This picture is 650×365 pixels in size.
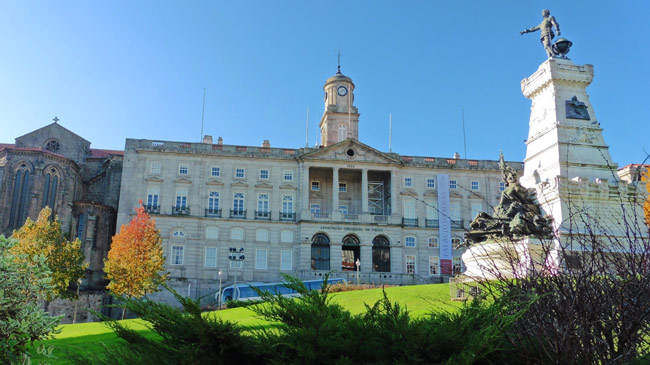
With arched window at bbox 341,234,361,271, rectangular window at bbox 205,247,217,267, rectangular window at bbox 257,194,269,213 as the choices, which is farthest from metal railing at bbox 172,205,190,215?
arched window at bbox 341,234,361,271

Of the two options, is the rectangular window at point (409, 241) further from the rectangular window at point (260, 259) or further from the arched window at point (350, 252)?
the rectangular window at point (260, 259)

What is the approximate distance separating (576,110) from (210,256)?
36.0m

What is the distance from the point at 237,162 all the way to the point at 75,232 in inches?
622

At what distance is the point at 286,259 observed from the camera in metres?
51.8

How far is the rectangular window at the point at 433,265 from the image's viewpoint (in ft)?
173

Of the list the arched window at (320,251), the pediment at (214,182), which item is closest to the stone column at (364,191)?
the arched window at (320,251)

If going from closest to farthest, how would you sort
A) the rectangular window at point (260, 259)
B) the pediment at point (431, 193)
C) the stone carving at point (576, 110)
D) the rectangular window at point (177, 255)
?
the stone carving at point (576, 110) → the rectangular window at point (177, 255) → the rectangular window at point (260, 259) → the pediment at point (431, 193)

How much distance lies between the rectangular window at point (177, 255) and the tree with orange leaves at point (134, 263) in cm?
1070

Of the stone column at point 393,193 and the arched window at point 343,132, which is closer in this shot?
the stone column at point 393,193

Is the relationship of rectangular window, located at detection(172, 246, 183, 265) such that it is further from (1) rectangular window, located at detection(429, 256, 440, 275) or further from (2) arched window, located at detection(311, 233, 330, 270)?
(1) rectangular window, located at detection(429, 256, 440, 275)

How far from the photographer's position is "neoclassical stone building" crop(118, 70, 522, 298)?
50688mm

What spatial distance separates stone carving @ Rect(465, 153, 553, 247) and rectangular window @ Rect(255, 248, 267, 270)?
32.2m

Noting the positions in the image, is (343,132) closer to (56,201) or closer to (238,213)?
(238,213)

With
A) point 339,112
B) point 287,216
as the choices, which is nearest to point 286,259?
point 287,216
